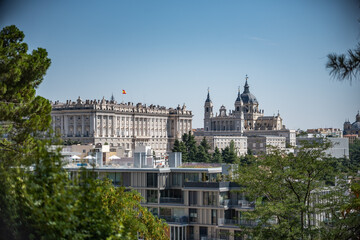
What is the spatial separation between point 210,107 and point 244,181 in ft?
507

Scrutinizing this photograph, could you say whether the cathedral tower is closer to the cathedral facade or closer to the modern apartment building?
the cathedral facade

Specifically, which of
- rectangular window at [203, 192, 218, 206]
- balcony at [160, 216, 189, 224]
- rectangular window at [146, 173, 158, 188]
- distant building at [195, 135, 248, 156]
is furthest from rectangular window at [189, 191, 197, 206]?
distant building at [195, 135, 248, 156]

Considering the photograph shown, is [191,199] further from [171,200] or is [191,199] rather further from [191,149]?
[191,149]

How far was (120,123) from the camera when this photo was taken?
123562mm

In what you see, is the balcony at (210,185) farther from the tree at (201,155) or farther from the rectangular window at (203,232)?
the tree at (201,155)

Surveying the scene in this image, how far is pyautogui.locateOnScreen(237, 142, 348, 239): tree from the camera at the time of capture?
1759 centimetres

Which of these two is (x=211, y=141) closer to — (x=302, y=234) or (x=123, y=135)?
(x=123, y=135)

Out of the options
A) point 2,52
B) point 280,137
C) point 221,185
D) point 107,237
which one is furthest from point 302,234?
point 280,137

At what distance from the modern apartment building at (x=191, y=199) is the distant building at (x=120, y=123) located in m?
77.3

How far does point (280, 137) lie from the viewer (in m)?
164

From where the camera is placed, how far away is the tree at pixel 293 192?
693 inches

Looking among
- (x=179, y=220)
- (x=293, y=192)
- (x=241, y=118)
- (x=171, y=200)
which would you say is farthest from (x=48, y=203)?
(x=241, y=118)

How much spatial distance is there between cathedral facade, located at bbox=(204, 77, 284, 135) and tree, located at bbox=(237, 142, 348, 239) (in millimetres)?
147932

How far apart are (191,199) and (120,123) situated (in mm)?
93737
